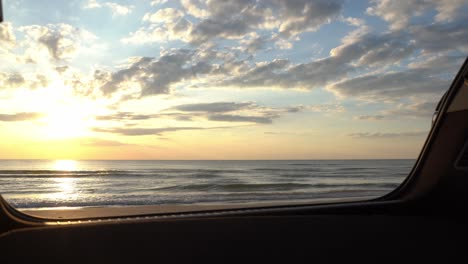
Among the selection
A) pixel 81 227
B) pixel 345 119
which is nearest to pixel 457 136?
pixel 81 227

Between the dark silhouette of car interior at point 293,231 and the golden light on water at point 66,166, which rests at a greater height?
the dark silhouette of car interior at point 293,231

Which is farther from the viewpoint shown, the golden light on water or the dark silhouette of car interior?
the golden light on water

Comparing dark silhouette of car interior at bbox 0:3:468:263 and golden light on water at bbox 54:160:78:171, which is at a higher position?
dark silhouette of car interior at bbox 0:3:468:263

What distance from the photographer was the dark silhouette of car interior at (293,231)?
5.26 feet

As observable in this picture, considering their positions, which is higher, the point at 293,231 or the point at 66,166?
the point at 293,231

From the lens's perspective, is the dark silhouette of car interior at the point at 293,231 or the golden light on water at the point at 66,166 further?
the golden light on water at the point at 66,166

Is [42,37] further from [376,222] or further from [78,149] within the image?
[78,149]

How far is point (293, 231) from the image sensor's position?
180 centimetres

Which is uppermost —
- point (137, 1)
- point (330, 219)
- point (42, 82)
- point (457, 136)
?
point (137, 1)

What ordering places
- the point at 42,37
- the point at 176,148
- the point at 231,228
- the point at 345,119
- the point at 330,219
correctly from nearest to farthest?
the point at 231,228
the point at 330,219
the point at 42,37
the point at 345,119
the point at 176,148

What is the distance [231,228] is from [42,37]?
236 centimetres

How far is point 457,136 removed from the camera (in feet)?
6.79

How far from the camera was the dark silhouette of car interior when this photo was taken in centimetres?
160

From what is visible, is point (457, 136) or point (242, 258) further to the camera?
point (457, 136)
